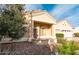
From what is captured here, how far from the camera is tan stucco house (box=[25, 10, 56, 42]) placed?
3150 mm

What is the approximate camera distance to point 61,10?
315 cm

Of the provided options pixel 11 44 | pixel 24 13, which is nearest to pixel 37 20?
pixel 24 13

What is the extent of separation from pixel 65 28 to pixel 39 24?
0.84 ft

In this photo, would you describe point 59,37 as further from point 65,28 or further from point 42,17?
point 42,17

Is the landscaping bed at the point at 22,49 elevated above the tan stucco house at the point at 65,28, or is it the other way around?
the tan stucco house at the point at 65,28

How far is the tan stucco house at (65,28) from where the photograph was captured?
3148 millimetres

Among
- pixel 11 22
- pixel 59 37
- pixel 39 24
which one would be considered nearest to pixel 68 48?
pixel 59 37

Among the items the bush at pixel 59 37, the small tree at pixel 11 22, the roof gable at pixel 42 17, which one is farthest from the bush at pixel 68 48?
the small tree at pixel 11 22

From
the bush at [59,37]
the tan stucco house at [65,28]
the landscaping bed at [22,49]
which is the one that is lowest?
the landscaping bed at [22,49]

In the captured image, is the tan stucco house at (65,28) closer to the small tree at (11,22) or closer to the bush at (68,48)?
the bush at (68,48)

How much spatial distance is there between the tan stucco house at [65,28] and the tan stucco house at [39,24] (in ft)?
0.16

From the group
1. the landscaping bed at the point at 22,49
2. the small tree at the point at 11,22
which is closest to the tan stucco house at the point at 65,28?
the landscaping bed at the point at 22,49
